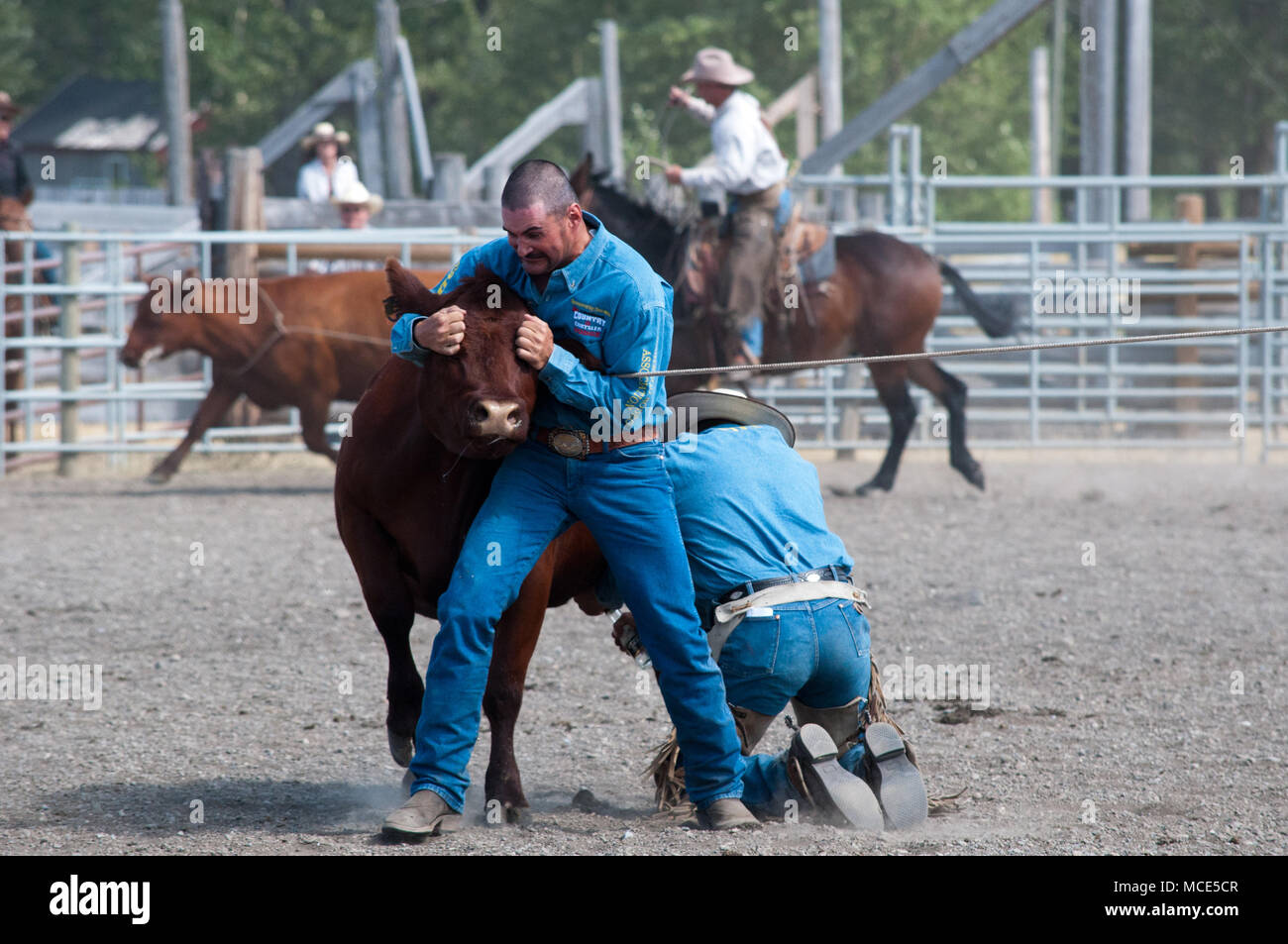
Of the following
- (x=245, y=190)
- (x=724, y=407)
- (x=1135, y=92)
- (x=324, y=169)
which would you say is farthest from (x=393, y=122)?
(x=724, y=407)

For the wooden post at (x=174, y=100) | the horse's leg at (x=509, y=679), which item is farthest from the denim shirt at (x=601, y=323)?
the wooden post at (x=174, y=100)

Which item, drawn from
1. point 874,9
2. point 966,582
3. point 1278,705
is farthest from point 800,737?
point 874,9

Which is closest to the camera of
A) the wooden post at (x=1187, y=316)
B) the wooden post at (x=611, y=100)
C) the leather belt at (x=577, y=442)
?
the leather belt at (x=577, y=442)

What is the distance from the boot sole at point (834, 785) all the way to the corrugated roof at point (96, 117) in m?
54.5

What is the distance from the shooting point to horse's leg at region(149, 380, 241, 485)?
36.2ft

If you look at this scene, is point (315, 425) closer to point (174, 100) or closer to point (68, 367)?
point (68, 367)

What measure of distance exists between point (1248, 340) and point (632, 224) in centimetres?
666

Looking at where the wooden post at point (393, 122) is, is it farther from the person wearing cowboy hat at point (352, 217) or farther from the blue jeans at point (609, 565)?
the blue jeans at point (609, 565)

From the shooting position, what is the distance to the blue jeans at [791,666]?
4.00 m

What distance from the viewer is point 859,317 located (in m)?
11.0

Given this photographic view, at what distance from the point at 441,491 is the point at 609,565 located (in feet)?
1.59

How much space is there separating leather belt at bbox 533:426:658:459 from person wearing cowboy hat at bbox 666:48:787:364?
6.24 m

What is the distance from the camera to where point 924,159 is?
3753 centimetres

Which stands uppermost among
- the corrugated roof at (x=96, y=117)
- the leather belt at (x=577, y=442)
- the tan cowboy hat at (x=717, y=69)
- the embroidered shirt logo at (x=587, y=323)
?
the corrugated roof at (x=96, y=117)
